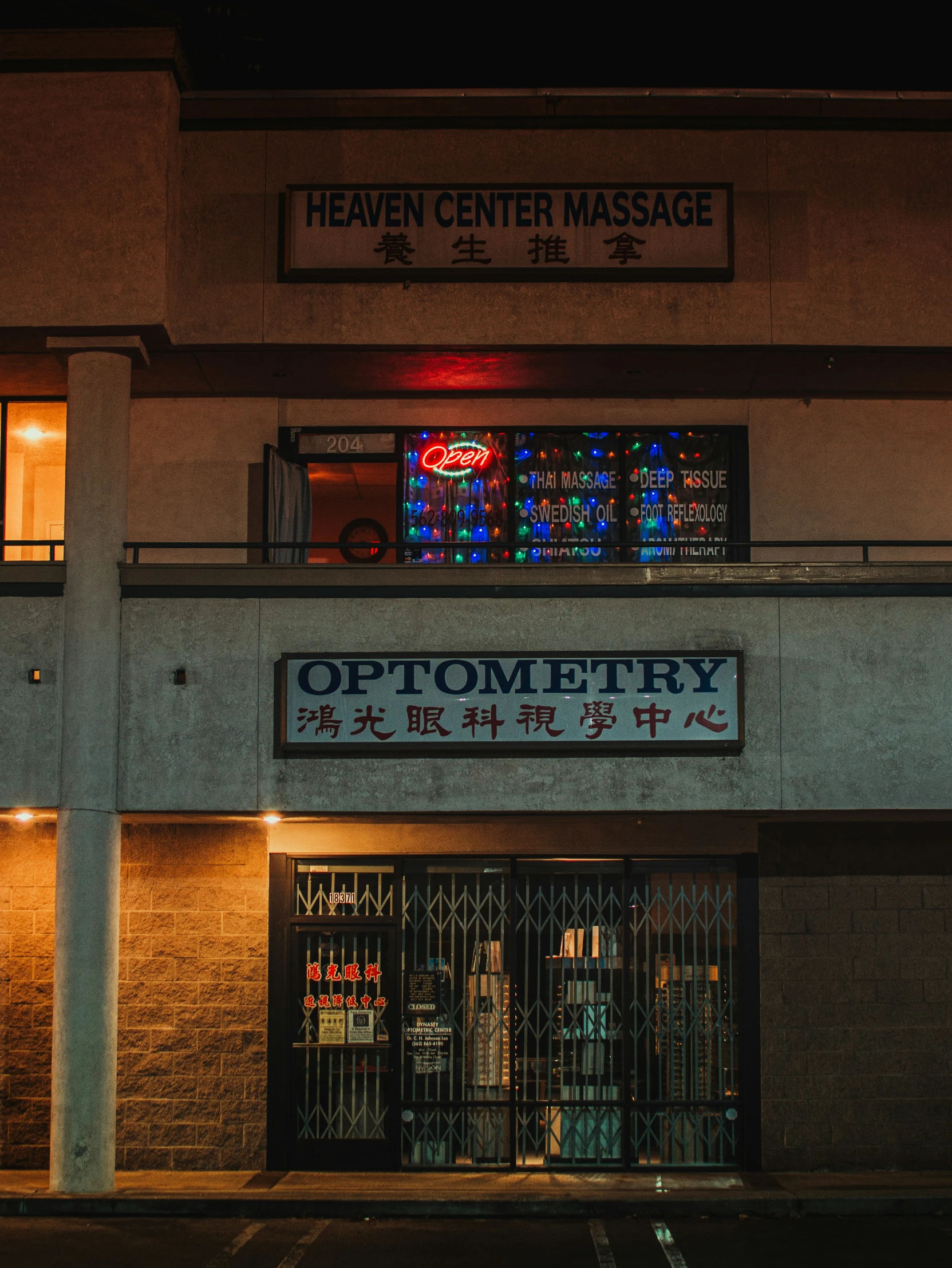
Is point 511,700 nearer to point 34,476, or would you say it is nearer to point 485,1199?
point 485,1199

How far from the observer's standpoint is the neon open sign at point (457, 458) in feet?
44.6

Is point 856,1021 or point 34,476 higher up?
point 34,476

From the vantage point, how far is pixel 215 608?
11.6 m

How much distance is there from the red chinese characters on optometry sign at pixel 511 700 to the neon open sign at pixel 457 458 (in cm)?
286

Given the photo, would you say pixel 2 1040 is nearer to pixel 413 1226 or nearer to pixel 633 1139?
pixel 413 1226

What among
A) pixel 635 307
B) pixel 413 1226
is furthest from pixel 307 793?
pixel 635 307

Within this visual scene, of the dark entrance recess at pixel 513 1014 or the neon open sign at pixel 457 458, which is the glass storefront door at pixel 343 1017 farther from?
the neon open sign at pixel 457 458

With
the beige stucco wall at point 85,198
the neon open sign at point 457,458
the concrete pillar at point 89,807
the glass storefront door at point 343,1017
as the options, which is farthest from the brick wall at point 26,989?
the neon open sign at point 457,458

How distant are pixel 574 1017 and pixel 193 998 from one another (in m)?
3.90

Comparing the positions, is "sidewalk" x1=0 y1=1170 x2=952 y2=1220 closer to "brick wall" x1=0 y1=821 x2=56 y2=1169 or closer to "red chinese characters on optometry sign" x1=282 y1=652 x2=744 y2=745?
"brick wall" x1=0 y1=821 x2=56 y2=1169

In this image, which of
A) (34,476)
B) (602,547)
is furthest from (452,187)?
(34,476)

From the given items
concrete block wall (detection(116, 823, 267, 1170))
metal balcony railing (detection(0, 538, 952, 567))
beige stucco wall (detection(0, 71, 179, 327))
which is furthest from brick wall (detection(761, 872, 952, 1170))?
beige stucco wall (detection(0, 71, 179, 327))

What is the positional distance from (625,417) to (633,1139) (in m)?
7.55

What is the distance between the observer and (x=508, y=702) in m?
11.5
